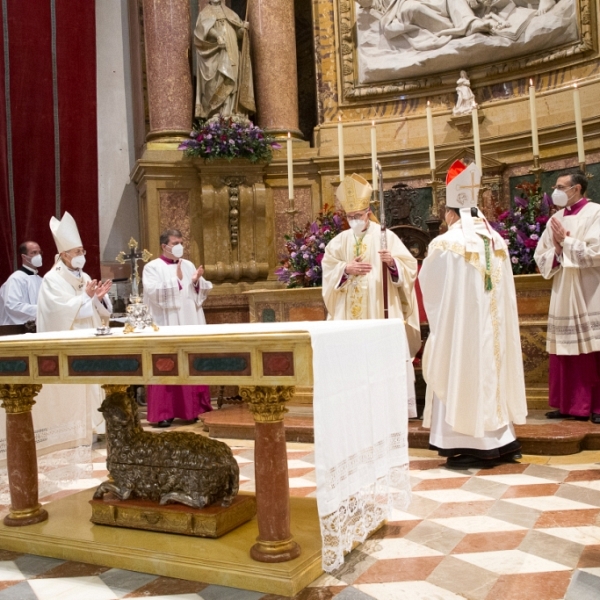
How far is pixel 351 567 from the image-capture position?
3215mm

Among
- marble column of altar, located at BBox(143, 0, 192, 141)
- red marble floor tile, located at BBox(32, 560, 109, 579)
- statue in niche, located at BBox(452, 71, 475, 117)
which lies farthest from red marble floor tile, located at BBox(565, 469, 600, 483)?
marble column of altar, located at BBox(143, 0, 192, 141)

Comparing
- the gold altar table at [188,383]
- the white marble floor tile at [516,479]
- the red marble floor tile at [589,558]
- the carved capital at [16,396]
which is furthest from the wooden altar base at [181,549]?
the white marble floor tile at [516,479]

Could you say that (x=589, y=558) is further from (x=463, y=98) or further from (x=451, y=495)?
(x=463, y=98)

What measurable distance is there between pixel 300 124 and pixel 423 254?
11.1ft

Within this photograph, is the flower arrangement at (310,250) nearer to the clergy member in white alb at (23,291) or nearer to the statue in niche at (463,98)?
Result: the statue in niche at (463,98)

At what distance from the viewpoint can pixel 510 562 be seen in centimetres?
314

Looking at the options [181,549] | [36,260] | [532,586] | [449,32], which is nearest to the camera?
[532,586]

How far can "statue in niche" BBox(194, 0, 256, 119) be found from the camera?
8.13m

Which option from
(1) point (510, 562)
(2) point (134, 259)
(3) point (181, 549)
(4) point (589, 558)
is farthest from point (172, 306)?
(4) point (589, 558)

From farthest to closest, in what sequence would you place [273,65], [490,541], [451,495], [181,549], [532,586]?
[273,65], [451,495], [490,541], [181,549], [532,586]

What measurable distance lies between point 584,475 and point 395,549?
1.66 m

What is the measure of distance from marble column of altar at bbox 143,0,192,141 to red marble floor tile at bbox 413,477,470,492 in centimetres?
510

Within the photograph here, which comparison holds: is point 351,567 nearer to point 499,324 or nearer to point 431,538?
point 431,538

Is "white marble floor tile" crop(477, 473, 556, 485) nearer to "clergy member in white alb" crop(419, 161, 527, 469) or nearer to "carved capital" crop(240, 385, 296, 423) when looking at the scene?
"clergy member in white alb" crop(419, 161, 527, 469)
